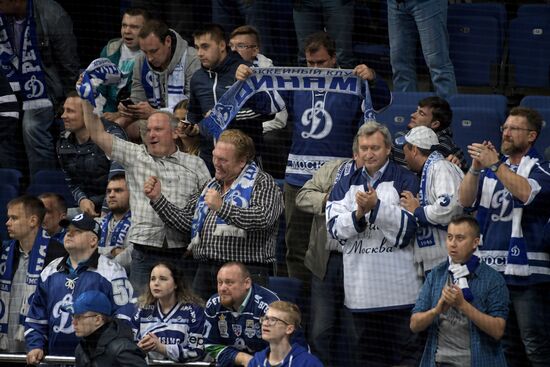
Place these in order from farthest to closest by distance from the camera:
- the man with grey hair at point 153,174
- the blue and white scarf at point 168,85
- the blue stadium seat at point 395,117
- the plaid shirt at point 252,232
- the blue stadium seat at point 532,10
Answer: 1. the blue stadium seat at point 532,10
2. the blue and white scarf at point 168,85
3. the blue stadium seat at point 395,117
4. the man with grey hair at point 153,174
5. the plaid shirt at point 252,232

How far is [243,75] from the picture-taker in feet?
25.1

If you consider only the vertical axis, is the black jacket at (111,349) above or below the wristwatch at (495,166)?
below

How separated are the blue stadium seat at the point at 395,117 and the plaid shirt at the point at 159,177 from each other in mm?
1265

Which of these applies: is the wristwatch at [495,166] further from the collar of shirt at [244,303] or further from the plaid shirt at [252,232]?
the collar of shirt at [244,303]

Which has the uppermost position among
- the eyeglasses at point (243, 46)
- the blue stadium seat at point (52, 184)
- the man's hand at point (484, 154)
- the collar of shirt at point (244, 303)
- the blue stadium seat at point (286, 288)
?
the eyeglasses at point (243, 46)

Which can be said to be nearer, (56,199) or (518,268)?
(518,268)

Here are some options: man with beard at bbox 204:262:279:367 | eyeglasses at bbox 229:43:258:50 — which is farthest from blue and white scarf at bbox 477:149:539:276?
eyeglasses at bbox 229:43:258:50

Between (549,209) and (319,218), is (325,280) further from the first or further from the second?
(549,209)

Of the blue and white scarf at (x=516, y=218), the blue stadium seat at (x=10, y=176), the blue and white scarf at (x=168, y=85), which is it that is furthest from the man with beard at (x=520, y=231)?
the blue stadium seat at (x=10, y=176)

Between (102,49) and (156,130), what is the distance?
2.14 metres

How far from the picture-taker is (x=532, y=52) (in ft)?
29.8

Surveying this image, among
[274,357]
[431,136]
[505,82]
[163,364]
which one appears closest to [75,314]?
[163,364]

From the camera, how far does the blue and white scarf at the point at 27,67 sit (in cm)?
903

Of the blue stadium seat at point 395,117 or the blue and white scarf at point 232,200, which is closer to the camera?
the blue and white scarf at point 232,200
